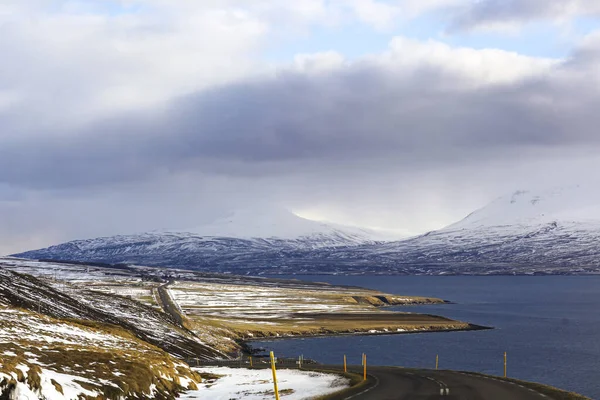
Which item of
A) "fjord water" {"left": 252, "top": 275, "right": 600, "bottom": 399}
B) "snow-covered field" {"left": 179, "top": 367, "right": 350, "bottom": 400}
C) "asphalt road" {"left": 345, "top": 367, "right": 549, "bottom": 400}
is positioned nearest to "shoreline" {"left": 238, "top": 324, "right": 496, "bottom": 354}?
"fjord water" {"left": 252, "top": 275, "right": 600, "bottom": 399}

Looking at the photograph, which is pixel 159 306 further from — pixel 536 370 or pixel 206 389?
pixel 206 389

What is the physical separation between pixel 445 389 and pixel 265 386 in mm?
12241

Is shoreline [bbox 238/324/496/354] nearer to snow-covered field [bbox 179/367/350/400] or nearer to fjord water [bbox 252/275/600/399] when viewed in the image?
fjord water [bbox 252/275/600/399]

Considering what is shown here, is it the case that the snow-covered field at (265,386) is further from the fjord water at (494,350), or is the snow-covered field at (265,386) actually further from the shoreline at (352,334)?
the shoreline at (352,334)

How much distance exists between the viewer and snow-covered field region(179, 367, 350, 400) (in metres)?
41.2

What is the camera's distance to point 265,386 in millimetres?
45656

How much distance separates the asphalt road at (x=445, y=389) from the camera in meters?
36.4

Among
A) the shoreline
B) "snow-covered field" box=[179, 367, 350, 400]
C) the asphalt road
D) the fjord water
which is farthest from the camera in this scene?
the shoreline

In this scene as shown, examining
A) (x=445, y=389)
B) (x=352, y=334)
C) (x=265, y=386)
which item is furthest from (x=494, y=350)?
(x=445, y=389)

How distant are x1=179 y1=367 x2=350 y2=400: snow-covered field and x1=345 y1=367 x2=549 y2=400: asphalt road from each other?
10.6 feet

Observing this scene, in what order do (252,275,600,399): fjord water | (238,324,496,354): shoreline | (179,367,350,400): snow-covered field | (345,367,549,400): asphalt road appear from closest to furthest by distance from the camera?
(345,367,549,400): asphalt road
(179,367,350,400): snow-covered field
(252,275,600,399): fjord water
(238,324,496,354): shoreline

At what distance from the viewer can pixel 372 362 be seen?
363 feet

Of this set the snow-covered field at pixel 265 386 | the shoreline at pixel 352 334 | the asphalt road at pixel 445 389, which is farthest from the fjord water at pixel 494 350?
the snow-covered field at pixel 265 386

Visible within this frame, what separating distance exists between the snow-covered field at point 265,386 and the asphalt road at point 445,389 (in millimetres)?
3231
